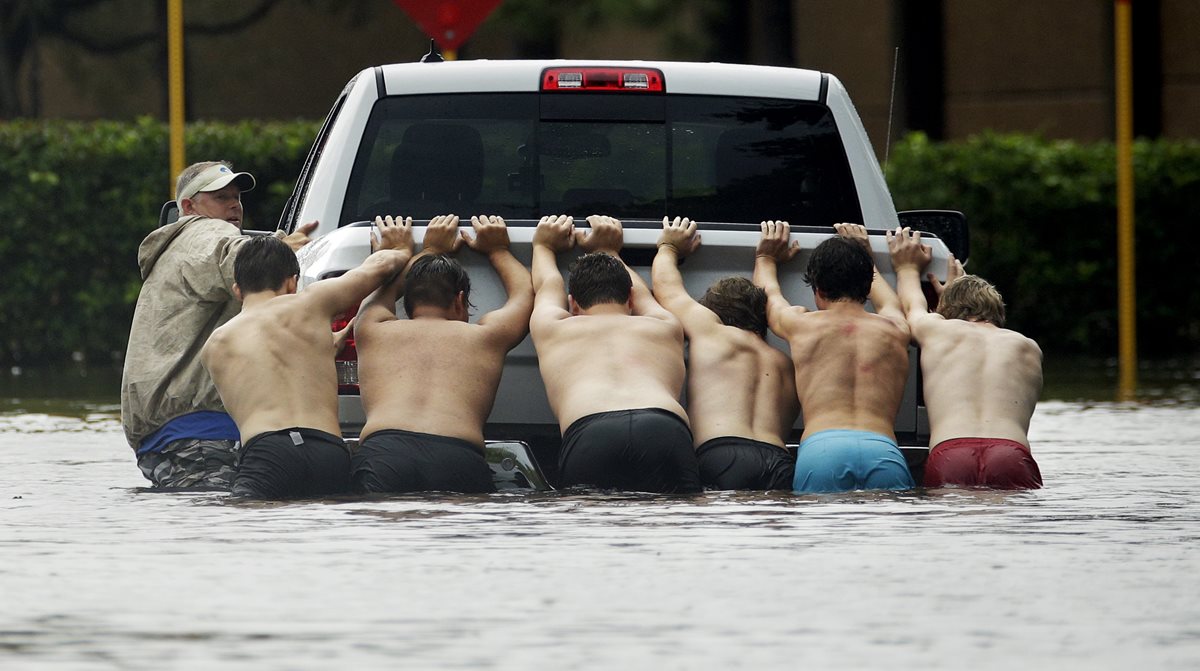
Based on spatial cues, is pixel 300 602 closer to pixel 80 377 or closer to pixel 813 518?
pixel 813 518

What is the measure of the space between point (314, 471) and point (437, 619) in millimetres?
2530

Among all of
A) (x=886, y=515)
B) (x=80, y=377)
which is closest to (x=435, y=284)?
(x=886, y=515)

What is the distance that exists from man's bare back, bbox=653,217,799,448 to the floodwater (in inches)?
11.1

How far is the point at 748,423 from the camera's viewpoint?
30.2 ft

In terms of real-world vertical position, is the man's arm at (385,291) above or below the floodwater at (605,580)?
above

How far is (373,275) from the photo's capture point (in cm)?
873

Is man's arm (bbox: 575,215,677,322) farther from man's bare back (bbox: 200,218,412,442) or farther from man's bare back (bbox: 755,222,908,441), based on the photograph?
man's bare back (bbox: 200,218,412,442)

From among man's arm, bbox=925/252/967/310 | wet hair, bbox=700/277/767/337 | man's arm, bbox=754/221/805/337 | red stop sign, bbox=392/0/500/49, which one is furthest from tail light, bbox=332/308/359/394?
red stop sign, bbox=392/0/500/49

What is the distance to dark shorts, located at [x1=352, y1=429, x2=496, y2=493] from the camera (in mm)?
8922

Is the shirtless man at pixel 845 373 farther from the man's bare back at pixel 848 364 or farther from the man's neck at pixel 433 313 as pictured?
the man's neck at pixel 433 313

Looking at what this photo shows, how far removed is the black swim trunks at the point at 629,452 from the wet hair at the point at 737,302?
410 millimetres

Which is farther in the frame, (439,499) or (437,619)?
(439,499)

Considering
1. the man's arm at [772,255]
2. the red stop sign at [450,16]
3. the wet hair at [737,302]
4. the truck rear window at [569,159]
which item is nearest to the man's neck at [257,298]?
the truck rear window at [569,159]

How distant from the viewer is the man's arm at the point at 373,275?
28.6ft
